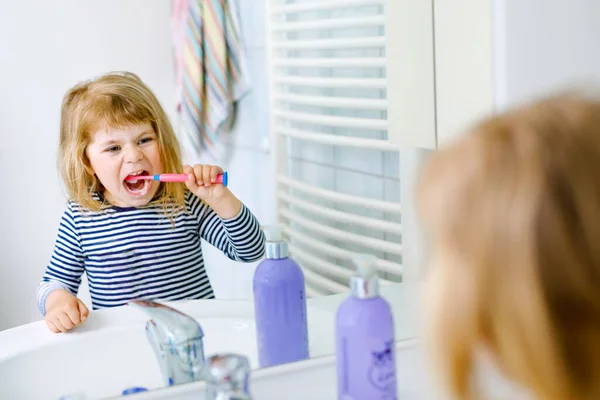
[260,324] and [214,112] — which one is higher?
[214,112]

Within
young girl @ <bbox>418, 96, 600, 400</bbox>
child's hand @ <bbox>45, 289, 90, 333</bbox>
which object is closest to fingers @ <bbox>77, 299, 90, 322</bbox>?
child's hand @ <bbox>45, 289, 90, 333</bbox>

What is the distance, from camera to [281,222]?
3.79 ft

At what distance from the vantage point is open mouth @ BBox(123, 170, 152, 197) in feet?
3.39

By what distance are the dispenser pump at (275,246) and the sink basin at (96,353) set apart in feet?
0.31

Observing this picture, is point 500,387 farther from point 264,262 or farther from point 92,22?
point 92,22

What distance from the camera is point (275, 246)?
1.10 m

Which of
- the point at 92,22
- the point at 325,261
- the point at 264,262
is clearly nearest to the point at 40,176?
the point at 92,22

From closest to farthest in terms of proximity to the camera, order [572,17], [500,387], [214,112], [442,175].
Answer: [442,175], [500,387], [214,112], [572,17]

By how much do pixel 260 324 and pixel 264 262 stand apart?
0.09 metres

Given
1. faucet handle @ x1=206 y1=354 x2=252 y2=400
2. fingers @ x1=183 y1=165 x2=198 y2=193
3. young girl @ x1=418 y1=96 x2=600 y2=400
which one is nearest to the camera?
young girl @ x1=418 y1=96 x2=600 y2=400

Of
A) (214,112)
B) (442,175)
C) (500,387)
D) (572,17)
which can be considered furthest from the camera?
(572,17)

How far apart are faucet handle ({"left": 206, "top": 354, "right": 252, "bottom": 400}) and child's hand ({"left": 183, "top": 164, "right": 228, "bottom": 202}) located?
33cm

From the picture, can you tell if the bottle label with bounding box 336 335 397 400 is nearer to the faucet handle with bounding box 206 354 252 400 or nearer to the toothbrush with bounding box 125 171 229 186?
the faucet handle with bounding box 206 354 252 400

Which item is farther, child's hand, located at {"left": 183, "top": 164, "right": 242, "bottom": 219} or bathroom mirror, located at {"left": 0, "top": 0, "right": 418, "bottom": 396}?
child's hand, located at {"left": 183, "top": 164, "right": 242, "bottom": 219}
